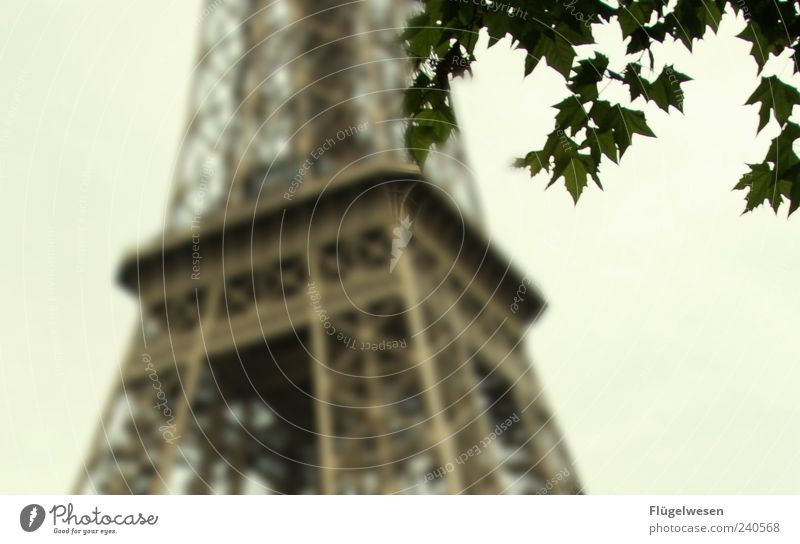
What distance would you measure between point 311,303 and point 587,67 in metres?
9.42

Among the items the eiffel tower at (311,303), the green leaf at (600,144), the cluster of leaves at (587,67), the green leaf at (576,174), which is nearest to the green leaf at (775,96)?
the cluster of leaves at (587,67)

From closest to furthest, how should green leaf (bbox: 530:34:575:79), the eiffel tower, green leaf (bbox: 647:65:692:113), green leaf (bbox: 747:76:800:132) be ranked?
green leaf (bbox: 530:34:575:79) → green leaf (bbox: 747:76:800:132) → green leaf (bbox: 647:65:692:113) → the eiffel tower

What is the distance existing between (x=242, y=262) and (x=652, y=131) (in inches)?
399

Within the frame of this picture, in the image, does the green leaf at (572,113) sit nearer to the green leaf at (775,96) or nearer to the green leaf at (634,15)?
the green leaf at (634,15)

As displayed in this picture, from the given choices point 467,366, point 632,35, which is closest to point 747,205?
point 632,35

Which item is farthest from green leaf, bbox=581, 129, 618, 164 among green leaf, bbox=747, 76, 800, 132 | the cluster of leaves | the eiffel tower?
the eiffel tower

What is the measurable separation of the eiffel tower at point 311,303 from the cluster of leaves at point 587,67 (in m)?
6.88

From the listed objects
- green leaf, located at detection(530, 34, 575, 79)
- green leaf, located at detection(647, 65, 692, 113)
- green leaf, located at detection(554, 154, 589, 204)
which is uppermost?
green leaf, located at detection(530, 34, 575, 79)

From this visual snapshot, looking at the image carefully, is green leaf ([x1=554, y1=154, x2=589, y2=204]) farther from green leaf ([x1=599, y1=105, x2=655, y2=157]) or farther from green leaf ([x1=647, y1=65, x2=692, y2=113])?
green leaf ([x1=647, y1=65, x2=692, y2=113])

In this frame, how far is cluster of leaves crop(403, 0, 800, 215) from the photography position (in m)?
3.47

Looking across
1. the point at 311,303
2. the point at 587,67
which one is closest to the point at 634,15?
the point at 587,67

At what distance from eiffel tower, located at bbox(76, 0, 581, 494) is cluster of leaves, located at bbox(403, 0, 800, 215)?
6.88 meters

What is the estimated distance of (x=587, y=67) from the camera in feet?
11.9

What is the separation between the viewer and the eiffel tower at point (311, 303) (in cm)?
1137
